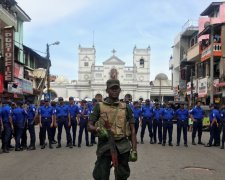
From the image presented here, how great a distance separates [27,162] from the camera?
37.1 feet

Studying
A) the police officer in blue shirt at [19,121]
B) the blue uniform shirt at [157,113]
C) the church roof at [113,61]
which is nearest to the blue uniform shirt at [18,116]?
the police officer in blue shirt at [19,121]

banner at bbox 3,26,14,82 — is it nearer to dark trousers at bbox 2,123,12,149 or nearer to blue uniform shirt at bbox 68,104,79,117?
blue uniform shirt at bbox 68,104,79,117

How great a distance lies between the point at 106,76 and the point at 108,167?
350 feet

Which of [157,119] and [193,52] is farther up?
[193,52]

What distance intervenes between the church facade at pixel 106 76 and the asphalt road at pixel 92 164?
9335 cm

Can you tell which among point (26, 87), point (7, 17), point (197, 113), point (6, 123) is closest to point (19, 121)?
point (6, 123)

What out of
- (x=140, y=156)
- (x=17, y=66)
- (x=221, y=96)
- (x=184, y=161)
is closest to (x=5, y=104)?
(x=140, y=156)

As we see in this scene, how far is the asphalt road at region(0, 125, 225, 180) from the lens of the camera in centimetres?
933

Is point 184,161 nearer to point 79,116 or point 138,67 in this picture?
point 79,116

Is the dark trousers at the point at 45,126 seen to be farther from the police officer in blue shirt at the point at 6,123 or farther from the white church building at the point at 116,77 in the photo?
the white church building at the point at 116,77

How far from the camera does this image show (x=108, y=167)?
19.2ft

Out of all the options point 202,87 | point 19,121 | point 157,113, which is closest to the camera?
point 19,121

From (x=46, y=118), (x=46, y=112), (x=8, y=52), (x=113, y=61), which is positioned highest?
(x=113, y=61)

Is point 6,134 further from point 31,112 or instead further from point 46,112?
point 46,112
